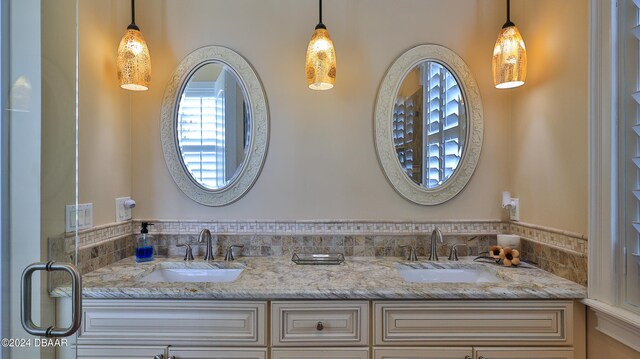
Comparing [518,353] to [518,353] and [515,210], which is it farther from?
[515,210]

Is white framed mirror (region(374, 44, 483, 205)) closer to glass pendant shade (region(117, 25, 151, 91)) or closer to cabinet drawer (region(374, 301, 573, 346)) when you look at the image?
cabinet drawer (region(374, 301, 573, 346))

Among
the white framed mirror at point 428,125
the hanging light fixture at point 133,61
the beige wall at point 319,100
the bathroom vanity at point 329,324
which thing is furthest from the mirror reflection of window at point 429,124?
the hanging light fixture at point 133,61

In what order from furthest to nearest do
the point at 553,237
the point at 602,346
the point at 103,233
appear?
1. the point at 103,233
2. the point at 553,237
3. the point at 602,346

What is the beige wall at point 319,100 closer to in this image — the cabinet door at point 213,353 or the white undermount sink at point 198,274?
the white undermount sink at point 198,274

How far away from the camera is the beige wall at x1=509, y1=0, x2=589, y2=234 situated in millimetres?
1337

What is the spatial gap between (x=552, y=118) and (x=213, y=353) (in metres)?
1.77

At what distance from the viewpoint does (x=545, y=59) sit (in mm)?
1527

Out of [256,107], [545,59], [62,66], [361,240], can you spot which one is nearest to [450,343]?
[361,240]

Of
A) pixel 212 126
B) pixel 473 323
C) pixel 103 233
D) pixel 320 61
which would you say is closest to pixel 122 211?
pixel 103 233

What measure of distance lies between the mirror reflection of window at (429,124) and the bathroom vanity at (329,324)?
0.70m

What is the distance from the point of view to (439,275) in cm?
165

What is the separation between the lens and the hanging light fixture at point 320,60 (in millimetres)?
1635

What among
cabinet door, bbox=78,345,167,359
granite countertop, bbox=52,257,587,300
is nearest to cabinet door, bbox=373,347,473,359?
granite countertop, bbox=52,257,587,300

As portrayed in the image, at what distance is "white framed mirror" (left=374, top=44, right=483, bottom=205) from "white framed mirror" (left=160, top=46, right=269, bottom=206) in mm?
685
